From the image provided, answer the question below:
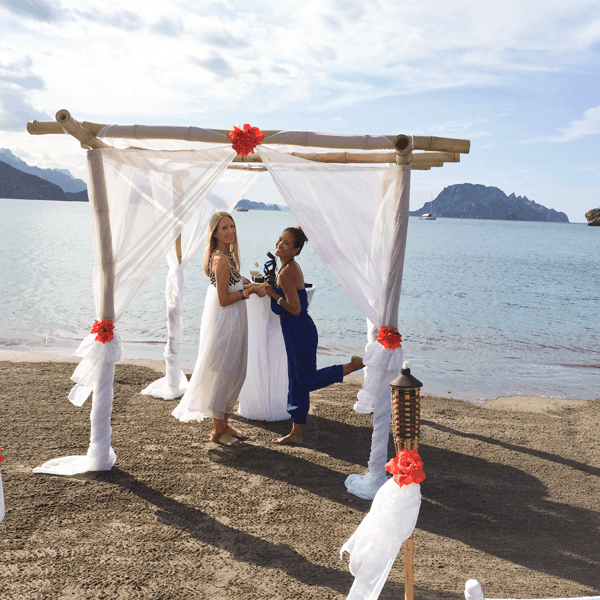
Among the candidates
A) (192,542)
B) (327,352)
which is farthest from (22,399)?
(327,352)

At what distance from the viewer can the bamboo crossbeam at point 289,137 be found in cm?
421

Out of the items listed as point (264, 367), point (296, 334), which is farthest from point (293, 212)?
point (264, 367)

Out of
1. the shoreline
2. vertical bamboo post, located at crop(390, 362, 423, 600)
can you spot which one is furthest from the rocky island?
vertical bamboo post, located at crop(390, 362, 423, 600)

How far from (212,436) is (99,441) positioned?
1.14 meters

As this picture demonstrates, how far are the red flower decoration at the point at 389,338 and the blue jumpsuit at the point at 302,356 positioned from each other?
0.98 meters

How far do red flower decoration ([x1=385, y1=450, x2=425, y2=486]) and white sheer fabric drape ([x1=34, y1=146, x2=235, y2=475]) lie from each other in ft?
8.99

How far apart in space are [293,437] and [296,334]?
1.06m

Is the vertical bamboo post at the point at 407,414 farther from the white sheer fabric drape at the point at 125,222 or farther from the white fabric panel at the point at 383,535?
the white sheer fabric drape at the point at 125,222

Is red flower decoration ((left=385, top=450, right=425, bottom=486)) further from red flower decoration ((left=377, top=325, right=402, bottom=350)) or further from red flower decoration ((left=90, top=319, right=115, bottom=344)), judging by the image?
red flower decoration ((left=90, top=319, right=115, bottom=344))

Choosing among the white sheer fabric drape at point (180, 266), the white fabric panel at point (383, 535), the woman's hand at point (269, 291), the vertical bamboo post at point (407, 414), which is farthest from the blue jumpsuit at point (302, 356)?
the vertical bamboo post at point (407, 414)

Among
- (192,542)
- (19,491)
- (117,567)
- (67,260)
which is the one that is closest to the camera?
(117,567)

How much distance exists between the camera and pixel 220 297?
4840 millimetres

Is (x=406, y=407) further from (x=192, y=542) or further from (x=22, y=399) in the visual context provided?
(x=22, y=399)

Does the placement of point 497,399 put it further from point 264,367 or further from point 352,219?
point 352,219
